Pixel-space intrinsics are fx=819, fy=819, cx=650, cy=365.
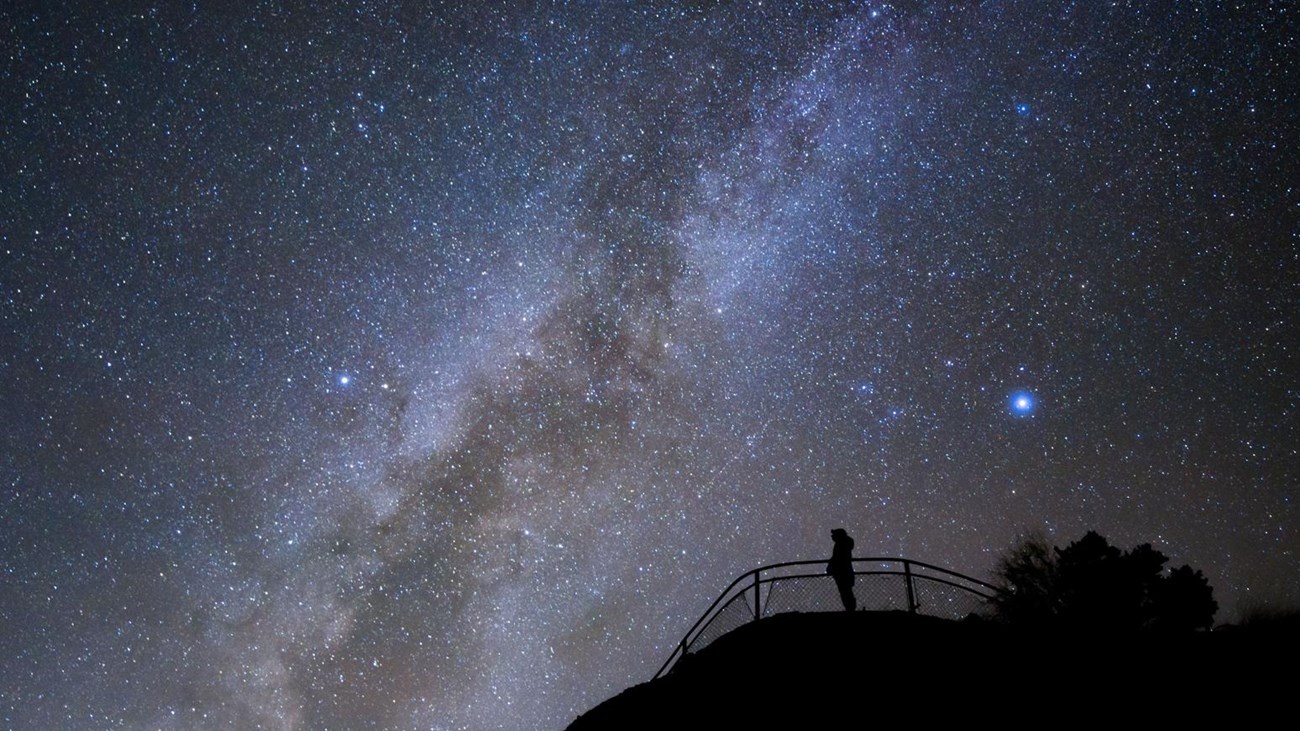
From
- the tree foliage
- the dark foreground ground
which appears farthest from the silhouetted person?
the tree foliage

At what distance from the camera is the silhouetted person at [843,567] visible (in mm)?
16922

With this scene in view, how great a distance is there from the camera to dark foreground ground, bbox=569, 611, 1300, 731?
42.4 feet

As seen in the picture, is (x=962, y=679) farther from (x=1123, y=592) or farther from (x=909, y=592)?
(x=1123, y=592)

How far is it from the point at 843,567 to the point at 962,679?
331 cm

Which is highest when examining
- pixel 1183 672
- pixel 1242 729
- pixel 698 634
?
pixel 698 634

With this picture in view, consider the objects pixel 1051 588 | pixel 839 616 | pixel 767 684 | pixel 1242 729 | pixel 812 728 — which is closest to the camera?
pixel 1242 729

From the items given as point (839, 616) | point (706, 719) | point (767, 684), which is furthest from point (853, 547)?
point (706, 719)

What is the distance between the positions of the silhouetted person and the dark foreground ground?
2.18 feet

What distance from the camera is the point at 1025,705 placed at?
44.5 feet

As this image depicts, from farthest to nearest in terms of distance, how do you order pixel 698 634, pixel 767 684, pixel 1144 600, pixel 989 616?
pixel 1144 600, pixel 989 616, pixel 698 634, pixel 767 684

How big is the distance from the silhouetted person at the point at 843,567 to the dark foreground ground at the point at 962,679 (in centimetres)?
66

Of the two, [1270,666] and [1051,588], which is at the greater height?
[1051,588]

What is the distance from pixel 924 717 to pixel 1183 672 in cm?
423

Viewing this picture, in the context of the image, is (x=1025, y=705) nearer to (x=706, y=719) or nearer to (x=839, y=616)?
(x=839, y=616)
